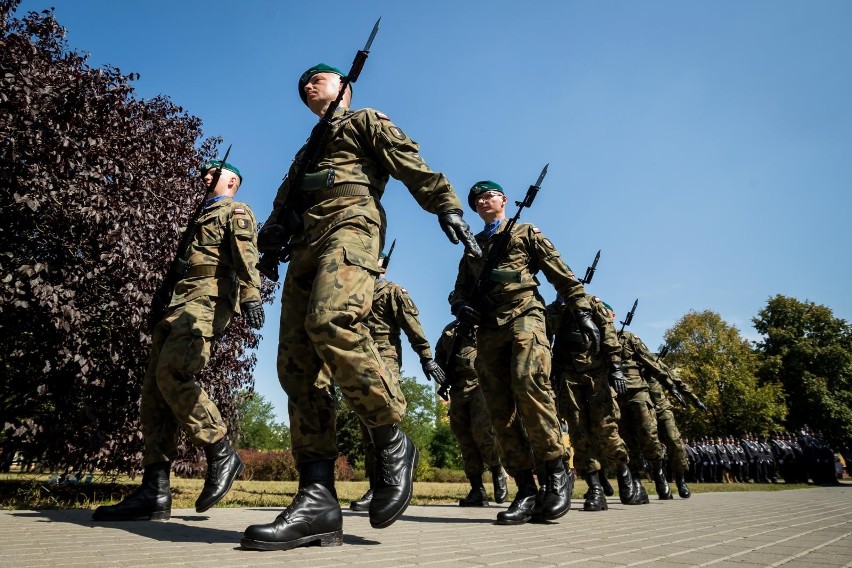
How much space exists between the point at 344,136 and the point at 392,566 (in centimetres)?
217

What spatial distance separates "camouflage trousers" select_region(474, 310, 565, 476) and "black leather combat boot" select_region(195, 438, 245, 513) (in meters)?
2.07

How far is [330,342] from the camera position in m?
2.64

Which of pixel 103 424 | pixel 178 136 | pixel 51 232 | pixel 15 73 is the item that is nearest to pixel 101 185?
pixel 51 232

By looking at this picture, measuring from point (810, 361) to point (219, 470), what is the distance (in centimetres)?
4629

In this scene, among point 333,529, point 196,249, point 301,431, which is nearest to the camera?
point 333,529

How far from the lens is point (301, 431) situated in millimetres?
2859

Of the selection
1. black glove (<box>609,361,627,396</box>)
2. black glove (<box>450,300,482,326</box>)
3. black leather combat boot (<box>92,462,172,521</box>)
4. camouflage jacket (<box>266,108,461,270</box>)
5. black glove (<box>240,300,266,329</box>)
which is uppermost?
camouflage jacket (<box>266,108,461,270</box>)

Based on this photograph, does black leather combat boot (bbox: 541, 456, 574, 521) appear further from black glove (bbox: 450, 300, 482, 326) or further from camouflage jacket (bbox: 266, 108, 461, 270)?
camouflage jacket (bbox: 266, 108, 461, 270)

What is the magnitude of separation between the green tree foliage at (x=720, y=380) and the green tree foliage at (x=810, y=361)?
1.46m

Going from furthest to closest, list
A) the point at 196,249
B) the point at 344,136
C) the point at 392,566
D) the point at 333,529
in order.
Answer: the point at 196,249
the point at 344,136
the point at 333,529
the point at 392,566

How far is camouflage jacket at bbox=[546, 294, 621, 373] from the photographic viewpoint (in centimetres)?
693

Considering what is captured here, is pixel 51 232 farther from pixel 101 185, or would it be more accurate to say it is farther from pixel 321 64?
pixel 321 64

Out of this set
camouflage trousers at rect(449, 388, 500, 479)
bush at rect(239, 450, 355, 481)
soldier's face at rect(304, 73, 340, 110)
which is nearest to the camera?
soldier's face at rect(304, 73, 340, 110)

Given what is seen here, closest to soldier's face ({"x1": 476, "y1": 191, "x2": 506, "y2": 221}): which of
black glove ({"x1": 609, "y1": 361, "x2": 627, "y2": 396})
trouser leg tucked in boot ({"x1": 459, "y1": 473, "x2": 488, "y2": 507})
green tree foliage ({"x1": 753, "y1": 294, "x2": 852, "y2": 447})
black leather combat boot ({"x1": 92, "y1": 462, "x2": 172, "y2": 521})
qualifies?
black glove ({"x1": 609, "y1": 361, "x2": 627, "y2": 396})
